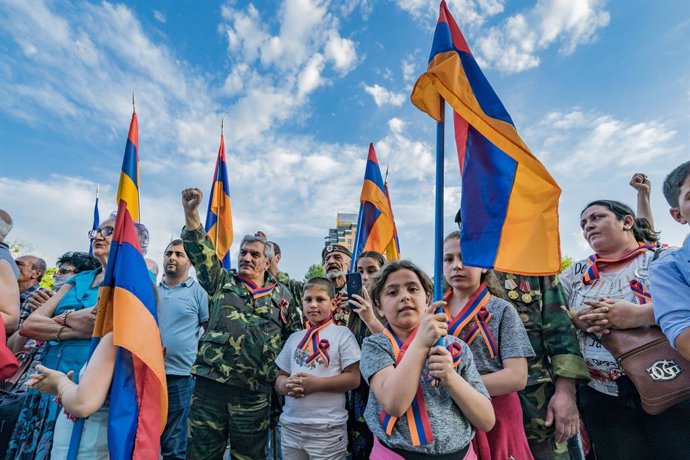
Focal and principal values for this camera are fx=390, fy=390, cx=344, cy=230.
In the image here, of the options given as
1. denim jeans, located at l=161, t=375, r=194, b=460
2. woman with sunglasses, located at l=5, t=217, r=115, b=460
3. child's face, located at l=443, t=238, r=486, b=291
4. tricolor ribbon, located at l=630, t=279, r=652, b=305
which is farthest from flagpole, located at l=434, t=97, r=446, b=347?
denim jeans, located at l=161, t=375, r=194, b=460

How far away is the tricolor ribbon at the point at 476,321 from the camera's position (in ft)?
7.30

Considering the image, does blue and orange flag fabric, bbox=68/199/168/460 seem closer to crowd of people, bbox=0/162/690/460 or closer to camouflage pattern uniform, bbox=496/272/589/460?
crowd of people, bbox=0/162/690/460

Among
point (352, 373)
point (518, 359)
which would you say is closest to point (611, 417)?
point (518, 359)

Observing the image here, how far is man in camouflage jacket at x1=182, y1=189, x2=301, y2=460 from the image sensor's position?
320 centimetres

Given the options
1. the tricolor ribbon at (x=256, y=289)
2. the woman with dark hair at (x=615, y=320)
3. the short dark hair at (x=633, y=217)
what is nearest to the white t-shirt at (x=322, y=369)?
the tricolor ribbon at (x=256, y=289)

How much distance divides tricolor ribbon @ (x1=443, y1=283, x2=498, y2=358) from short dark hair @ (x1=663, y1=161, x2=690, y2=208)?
3.43 ft

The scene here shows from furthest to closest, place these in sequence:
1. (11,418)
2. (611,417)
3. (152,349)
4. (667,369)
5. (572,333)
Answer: (11,418)
(572,333)
(611,417)
(152,349)
(667,369)

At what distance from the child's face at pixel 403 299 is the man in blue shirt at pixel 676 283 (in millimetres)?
1115

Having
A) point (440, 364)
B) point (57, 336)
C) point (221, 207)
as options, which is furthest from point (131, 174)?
point (440, 364)

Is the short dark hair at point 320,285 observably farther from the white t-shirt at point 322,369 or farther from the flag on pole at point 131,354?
the flag on pole at point 131,354

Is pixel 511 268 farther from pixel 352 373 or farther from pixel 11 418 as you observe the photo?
pixel 11 418

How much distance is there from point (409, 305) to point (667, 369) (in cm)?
127

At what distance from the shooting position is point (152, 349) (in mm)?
2078

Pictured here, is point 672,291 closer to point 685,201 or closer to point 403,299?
point 685,201
